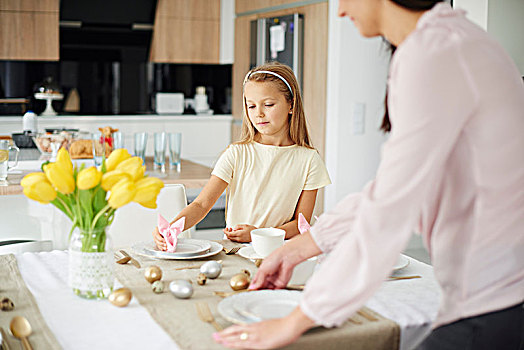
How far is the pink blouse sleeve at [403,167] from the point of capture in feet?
2.94

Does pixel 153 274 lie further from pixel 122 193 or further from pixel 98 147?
pixel 98 147

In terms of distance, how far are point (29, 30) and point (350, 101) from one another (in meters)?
2.79

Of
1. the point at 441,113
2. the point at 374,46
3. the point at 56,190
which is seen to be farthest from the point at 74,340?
the point at 374,46

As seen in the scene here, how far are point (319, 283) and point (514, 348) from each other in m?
0.35

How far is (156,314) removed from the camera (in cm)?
118

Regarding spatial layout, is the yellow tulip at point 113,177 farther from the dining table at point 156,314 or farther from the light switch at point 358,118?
the light switch at point 358,118

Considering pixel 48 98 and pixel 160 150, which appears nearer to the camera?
pixel 160 150

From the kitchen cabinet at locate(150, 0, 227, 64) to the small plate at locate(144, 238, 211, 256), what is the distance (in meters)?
4.36

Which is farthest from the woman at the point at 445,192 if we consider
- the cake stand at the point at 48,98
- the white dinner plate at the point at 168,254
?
the cake stand at the point at 48,98

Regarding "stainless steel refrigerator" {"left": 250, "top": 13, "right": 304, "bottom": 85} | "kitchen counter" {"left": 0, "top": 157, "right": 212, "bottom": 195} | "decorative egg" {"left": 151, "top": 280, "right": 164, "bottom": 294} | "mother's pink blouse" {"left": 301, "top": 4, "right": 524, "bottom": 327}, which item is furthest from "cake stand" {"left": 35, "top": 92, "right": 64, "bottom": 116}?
"mother's pink blouse" {"left": 301, "top": 4, "right": 524, "bottom": 327}

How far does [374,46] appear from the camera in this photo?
14.6 ft

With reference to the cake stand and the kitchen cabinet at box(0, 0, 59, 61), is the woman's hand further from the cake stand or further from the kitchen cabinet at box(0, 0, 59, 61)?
the kitchen cabinet at box(0, 0, 59, 61)

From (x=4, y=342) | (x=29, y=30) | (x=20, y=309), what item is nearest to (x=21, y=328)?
(x=4, y=342)

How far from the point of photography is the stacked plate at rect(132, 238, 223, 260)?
158cm
